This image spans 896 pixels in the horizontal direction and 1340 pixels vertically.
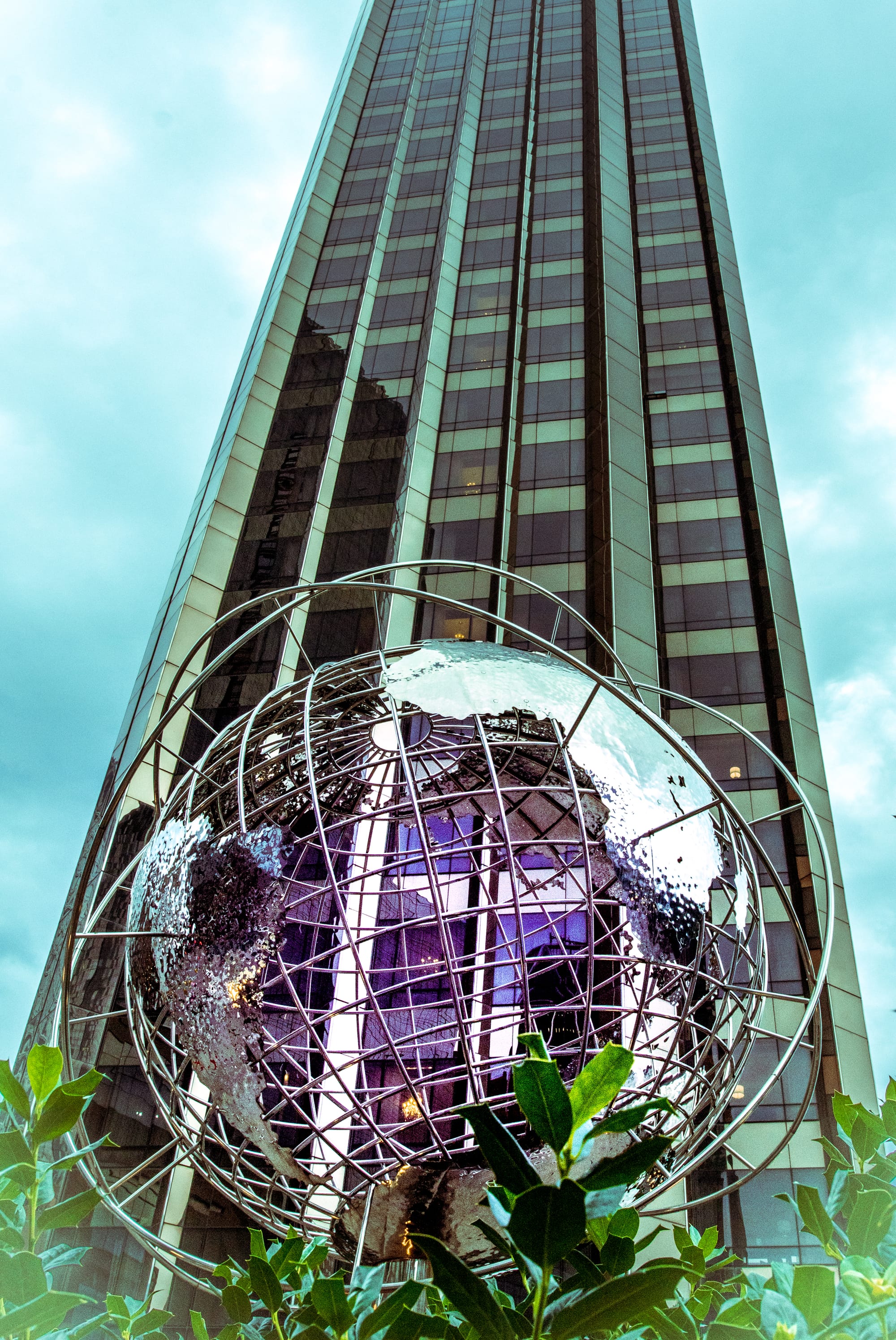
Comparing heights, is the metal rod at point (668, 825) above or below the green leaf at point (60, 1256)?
above

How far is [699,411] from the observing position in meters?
24.5

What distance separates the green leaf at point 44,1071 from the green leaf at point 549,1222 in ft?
3.42

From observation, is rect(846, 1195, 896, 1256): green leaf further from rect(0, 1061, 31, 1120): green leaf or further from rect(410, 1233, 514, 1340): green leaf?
rect(0, 1061, 31, 1120): green leaf

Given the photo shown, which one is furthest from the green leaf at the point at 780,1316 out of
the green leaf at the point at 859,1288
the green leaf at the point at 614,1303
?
the green leaf at the point at 614,1303

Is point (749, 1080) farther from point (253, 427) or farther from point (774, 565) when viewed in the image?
point (253, 427)

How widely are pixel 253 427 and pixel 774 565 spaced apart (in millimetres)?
13425

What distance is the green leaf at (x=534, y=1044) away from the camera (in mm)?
1127

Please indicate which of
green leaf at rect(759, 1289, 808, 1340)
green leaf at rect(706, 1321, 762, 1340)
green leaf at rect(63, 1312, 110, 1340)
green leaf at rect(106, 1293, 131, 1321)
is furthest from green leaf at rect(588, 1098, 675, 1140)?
green leaf at rect(106, 1293, 131, 1321)

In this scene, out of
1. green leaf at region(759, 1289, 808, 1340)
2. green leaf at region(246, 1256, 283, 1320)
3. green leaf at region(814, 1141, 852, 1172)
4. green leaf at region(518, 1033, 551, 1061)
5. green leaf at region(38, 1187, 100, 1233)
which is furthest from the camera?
green leaf at region(814, 1141, 852, 1172)

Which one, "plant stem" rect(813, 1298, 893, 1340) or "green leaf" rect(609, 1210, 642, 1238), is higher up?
"green leaf" rect(609, 1210, 642, 1238)

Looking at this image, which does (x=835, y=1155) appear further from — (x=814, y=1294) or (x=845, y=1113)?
(x=814, y=1294)

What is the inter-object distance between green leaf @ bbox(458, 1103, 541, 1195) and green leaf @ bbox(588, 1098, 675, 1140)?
9cm

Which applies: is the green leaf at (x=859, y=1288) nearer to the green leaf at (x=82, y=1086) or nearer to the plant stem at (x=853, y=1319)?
the plant stem at (x=853, y=1319)

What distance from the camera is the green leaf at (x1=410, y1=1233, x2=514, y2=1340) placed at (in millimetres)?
1058
